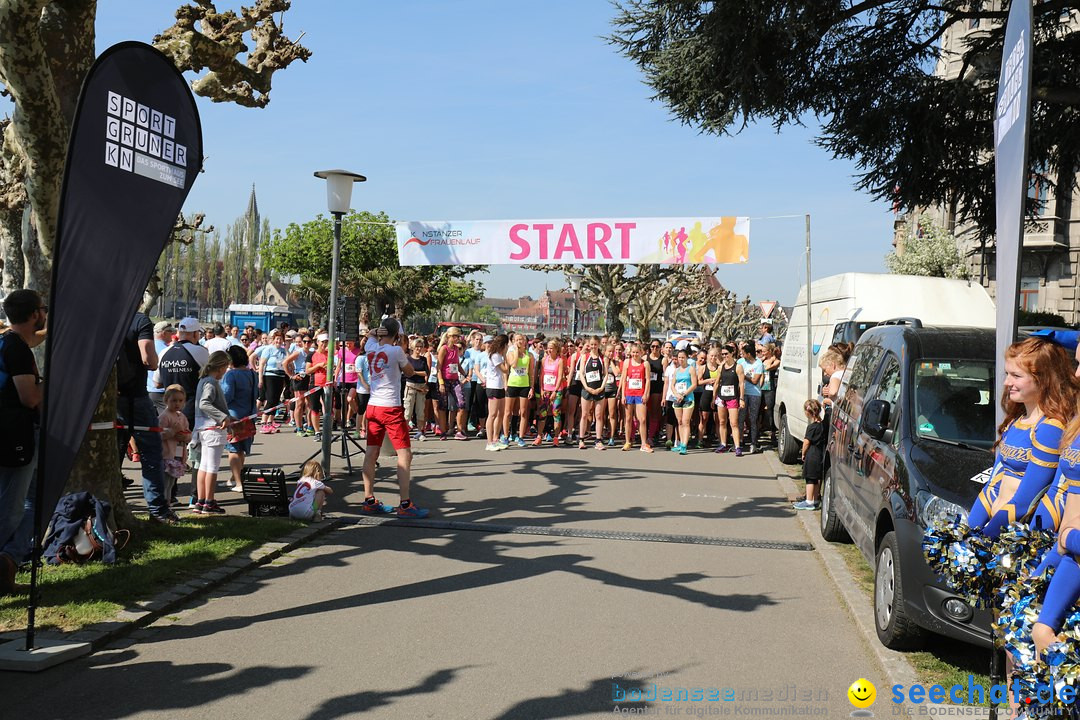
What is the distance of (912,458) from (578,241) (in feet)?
37.3

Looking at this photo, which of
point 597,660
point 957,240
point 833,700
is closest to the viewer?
point 833,700

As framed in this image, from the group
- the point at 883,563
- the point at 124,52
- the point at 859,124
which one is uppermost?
the point at 859,124

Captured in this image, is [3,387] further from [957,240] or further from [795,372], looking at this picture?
[957,240]

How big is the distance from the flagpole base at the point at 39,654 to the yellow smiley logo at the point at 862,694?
411 cm

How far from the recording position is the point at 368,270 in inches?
2699

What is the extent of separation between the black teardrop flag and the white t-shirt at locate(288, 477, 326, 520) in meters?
3.48

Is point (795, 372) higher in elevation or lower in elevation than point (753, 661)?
higher

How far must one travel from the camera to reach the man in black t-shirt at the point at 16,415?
5.61 m

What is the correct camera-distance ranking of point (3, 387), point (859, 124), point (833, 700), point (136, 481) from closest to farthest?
point (833, 700) < point (3, 387) < point (136, 481) < point (859, 124)

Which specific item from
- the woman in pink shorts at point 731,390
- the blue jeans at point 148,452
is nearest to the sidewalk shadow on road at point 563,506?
the blue jeans at point 148,452

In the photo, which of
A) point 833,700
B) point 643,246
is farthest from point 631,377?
point 833,700

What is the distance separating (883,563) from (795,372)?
8901 mm

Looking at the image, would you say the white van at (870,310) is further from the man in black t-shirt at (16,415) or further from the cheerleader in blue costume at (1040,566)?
the man in black t-shirt at (16,415)

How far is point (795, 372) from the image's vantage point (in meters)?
14.5
